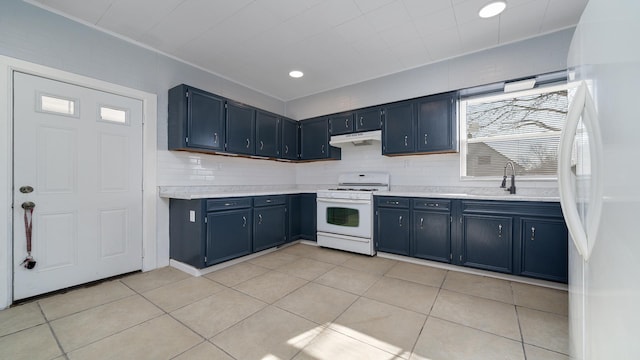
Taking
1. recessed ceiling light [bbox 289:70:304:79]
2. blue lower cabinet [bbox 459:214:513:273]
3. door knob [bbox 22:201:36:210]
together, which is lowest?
blue lower cabinet [bbox 459:214:513:273]

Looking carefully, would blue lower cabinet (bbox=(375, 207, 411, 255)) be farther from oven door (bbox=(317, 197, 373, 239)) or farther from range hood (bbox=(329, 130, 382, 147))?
range hood (bbox=(329, 130, 382, 147))

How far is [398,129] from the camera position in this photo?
11.9ft

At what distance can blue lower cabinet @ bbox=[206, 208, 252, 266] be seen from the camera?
2.95m

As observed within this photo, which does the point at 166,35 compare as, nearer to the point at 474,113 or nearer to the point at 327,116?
the point at 327,116

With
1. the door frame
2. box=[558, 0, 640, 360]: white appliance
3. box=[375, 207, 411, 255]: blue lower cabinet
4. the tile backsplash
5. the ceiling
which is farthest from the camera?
box=[375, 207, 411, 255]: blue lower cabinet

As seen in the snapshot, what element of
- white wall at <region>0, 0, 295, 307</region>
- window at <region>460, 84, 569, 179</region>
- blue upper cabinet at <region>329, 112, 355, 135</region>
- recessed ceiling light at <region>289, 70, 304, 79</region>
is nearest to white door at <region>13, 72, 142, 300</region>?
white wall at <region>0, 0, 295, 307</region>

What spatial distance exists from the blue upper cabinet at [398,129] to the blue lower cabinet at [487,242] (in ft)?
4.05

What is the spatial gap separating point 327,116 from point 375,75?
101 centimetres

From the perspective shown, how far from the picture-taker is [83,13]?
95.3 inches

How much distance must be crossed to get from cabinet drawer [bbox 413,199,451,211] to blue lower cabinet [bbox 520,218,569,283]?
74 centimetres

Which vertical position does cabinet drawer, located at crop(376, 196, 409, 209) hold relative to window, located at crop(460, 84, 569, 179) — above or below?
below

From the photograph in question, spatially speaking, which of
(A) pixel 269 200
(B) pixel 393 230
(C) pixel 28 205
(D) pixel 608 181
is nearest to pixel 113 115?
(C) pixel 28 205

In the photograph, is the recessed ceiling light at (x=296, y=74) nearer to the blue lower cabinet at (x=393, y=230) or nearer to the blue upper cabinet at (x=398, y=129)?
the blue upper cabinet at (x=398, y=129)

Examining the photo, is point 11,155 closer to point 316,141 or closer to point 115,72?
point 115,72
